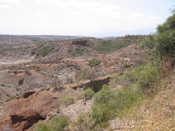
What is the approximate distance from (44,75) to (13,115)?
50.7ft

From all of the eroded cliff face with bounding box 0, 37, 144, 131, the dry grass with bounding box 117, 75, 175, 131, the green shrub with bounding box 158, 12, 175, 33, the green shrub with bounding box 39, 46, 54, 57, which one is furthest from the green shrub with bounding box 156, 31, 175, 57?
the green shrub with bounding box 39, 46, 54, 57

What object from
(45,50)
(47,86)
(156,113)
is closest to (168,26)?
(156,113)

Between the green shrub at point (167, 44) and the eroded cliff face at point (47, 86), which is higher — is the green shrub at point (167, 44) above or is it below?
above

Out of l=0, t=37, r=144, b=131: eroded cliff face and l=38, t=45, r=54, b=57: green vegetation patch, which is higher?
l=38, t=45, r=54, b=57: green vegetation patch

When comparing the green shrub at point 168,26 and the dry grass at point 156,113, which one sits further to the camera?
the green shrub at point 168,26

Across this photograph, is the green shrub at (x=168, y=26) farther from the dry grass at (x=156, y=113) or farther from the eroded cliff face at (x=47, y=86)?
the eroded cliff face at (x=47, y=86)

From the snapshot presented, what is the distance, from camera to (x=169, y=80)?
10070 millimetres

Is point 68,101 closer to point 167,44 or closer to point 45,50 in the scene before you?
point 167,44

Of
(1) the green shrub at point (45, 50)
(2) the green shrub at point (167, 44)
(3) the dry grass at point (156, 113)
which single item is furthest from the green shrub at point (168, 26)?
(1) the green shrub at point (45, 50)

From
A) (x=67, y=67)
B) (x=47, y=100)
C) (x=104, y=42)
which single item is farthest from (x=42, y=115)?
(x=104, y=42)

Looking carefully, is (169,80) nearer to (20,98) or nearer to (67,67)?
(20,98)

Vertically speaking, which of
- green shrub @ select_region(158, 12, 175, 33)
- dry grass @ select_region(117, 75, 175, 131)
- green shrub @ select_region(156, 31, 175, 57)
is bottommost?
dry grass @ select_region(117, 75, 175, 131)

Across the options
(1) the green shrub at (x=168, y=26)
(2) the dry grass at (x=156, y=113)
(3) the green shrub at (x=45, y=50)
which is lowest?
(3) the green shrub at (x=45, y=50)

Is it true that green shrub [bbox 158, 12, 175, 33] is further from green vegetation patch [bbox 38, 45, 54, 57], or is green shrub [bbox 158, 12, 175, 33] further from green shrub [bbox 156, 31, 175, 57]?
green vegetation patch [bbox 38, 45, 54, 57]
